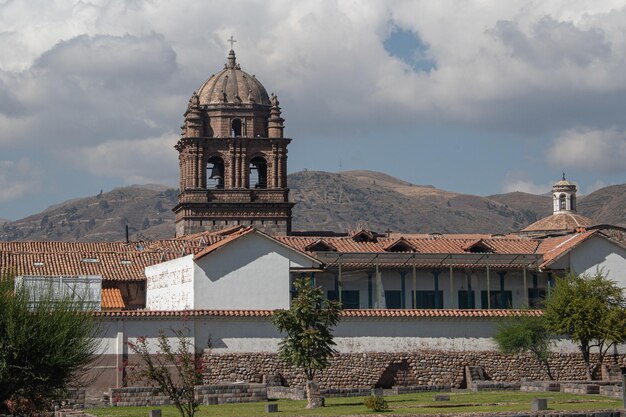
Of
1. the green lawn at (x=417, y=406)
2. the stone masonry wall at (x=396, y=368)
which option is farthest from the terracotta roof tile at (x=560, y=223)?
the green lawn at (x=417, y=406)

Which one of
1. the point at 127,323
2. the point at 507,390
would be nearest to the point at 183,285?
the point at 127,323

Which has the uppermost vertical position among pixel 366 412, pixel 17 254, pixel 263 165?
pixel 263 165

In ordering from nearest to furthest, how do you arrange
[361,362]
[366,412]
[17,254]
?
[366,412]
[361,362]
[17,254]

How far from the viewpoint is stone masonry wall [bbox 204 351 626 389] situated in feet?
187

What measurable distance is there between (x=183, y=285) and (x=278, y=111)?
93.2 feet

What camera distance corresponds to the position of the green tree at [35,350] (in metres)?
41.0

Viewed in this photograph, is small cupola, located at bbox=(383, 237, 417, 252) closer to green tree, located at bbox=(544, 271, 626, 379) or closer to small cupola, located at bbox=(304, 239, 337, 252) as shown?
small cupola, located at bbox=(304, 239, 337, 252)

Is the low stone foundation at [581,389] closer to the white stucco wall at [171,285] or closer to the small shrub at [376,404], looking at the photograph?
the small shrub at [376,404]

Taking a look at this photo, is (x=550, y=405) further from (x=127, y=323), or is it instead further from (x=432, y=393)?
(x=127, y=323)

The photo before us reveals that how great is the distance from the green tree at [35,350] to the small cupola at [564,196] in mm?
58069

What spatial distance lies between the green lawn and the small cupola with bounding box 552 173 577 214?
45.2 meters

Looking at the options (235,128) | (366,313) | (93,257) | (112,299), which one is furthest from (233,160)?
(366,313)

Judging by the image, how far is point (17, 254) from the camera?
2726 inches

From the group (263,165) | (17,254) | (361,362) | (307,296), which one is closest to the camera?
(307,296)
